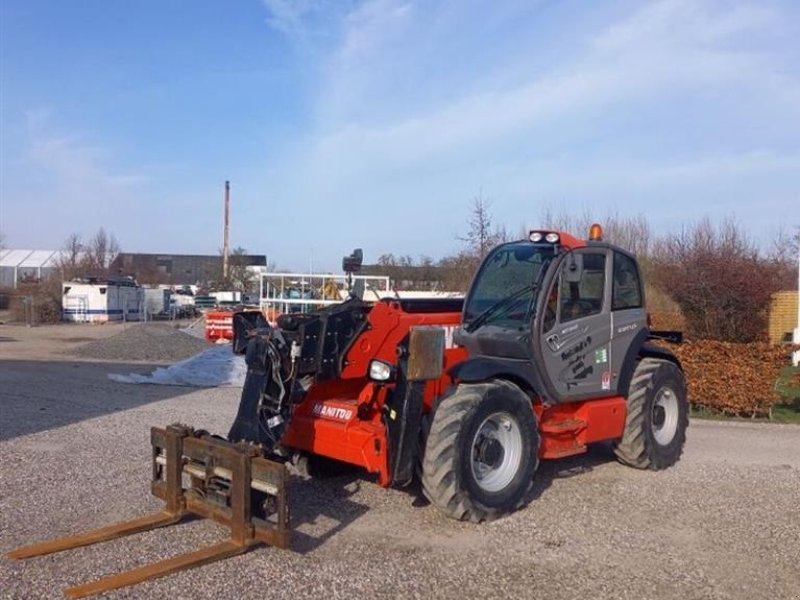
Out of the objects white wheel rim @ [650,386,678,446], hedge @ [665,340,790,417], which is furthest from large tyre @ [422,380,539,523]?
hedge @ [665,340,790,417]

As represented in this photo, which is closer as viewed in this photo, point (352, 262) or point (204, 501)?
point (204, 501)

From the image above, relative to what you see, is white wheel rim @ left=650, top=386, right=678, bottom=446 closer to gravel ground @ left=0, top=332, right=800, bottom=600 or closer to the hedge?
gravel ground @ left=0, top=332, right=800, bottom=600

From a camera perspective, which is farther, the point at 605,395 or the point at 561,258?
the point at 605,395

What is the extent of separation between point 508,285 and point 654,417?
2568 millimetres

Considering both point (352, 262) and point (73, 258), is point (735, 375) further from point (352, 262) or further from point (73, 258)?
point (73, 258)

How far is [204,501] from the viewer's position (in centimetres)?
647

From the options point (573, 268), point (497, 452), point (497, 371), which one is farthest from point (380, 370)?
point (573, 268)

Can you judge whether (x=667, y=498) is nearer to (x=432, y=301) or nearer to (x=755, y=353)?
(x=432, y=301)

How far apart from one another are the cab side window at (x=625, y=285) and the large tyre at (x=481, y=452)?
192 cm

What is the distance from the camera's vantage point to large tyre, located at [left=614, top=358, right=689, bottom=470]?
351 inches

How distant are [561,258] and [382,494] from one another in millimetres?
2720

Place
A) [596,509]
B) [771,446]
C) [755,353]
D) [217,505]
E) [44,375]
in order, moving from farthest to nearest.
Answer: [44,375] → [755,353] → [771,446] → [596,509] → [217,505]

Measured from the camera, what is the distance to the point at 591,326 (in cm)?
838

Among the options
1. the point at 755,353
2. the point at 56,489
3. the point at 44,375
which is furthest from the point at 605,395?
the point at 44,375
